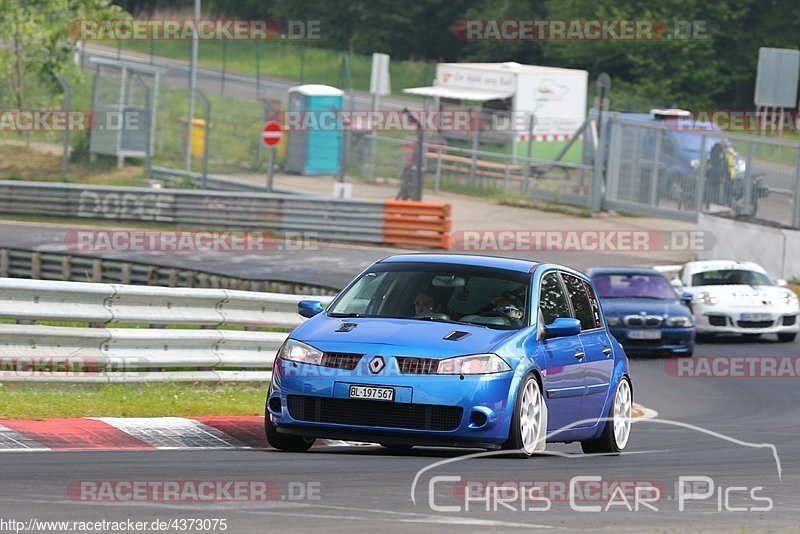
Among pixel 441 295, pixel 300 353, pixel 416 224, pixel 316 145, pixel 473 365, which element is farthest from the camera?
pixel 316 145

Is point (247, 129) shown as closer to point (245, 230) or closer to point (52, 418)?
point (245, 230)

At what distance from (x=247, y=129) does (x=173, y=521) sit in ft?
111

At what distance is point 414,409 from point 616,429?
8.37 feet

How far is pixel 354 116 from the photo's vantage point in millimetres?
42250

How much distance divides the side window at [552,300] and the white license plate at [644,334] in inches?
398

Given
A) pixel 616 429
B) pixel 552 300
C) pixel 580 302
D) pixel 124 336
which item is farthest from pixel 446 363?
pixel 124 336

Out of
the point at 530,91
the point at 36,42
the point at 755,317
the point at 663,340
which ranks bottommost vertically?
the point at 663,340

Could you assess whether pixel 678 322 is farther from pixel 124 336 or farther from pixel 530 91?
pixel 530 91

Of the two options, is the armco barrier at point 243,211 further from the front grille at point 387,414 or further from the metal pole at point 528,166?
the front grille at point 387,414

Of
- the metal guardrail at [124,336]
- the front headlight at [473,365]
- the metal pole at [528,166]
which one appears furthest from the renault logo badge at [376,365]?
the metal pole at [528,166]

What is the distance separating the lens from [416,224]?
32.1 m

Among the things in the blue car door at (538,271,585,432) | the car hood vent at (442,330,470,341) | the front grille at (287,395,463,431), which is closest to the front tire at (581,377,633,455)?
the blue car door at (538,271,585,432)

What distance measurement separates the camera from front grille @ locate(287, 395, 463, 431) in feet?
30.1

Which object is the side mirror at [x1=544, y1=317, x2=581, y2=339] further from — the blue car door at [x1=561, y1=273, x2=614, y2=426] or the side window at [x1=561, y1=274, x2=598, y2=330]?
the side window at [x1=561, y1=274, x2=598, y2=330]
